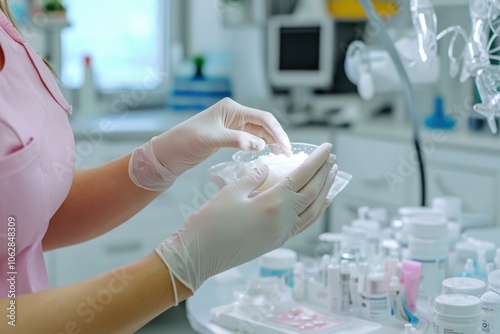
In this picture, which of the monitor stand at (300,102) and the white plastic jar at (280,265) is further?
the monitor stand at (300,102)

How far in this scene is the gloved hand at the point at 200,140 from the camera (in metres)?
1.30

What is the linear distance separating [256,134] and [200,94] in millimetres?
2157

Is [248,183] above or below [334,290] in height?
above

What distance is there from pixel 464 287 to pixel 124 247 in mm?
2025

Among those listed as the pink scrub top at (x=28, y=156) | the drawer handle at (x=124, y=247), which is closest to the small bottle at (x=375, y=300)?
the pink scrub top at (x=28, y=156)

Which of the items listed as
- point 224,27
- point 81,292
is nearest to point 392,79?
point 81,292

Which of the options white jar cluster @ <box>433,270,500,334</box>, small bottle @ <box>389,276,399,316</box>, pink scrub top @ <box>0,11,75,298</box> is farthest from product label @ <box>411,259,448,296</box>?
pink scrub top @ <box>0,11,75,298</box>

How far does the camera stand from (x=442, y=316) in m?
1.11

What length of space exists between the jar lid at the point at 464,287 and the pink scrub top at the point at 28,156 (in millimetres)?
673

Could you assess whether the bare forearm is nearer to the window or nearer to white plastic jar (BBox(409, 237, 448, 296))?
white plastic jar (BBox(409, 237, 448, 296))

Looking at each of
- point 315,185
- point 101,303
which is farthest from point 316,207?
point 101,303

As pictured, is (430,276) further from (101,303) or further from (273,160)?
(101,303)

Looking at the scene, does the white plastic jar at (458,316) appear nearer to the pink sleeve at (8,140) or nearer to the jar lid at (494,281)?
the jar lid at (494,281)

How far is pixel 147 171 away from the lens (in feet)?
4.60
